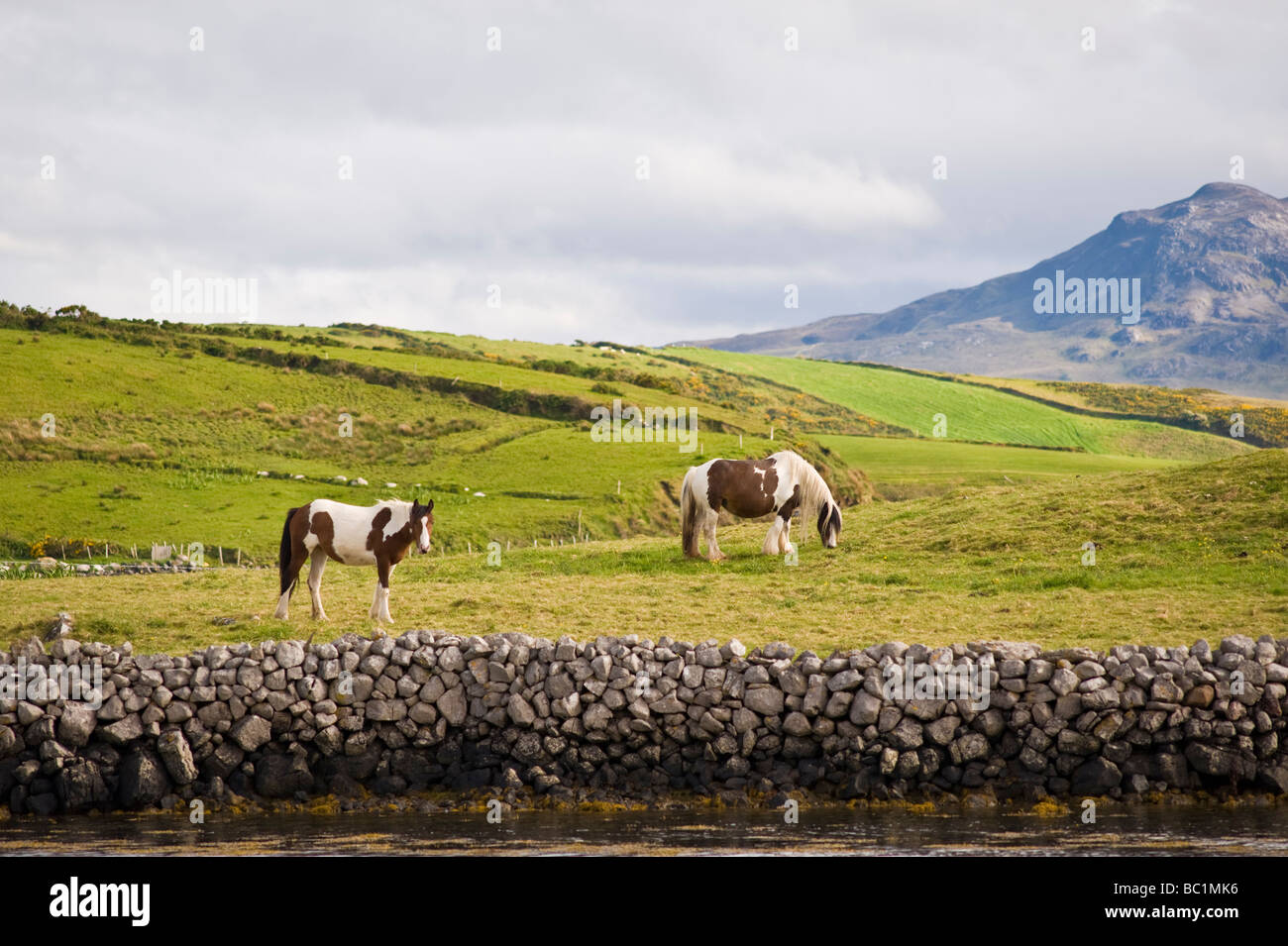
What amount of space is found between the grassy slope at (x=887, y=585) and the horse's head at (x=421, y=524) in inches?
57.3

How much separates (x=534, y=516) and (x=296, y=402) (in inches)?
1043

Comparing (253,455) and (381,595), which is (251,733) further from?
(253,455)

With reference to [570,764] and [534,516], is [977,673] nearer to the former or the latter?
[570,764]

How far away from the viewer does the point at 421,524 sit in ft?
73.4

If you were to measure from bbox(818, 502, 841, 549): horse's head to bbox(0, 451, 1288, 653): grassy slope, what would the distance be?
433 mm

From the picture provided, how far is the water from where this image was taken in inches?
572

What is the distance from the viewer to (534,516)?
49938 mm

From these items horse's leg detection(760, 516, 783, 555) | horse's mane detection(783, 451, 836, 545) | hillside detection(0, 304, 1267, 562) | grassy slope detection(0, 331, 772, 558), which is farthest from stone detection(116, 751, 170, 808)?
grassy slope detection(0, 331, 772, 558)

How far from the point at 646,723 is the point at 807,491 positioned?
46.5ft

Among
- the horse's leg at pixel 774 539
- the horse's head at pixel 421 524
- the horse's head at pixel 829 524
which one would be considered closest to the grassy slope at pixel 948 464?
the horse's head at pixel 829 524

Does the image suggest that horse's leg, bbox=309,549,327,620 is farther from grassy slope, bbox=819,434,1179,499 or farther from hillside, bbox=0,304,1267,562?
grassy slope, bbox=819,434,1179,499

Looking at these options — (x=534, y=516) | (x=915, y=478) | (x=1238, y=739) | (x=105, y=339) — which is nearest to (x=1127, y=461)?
(x=915, y=478)

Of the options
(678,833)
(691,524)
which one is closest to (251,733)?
(678,833)
